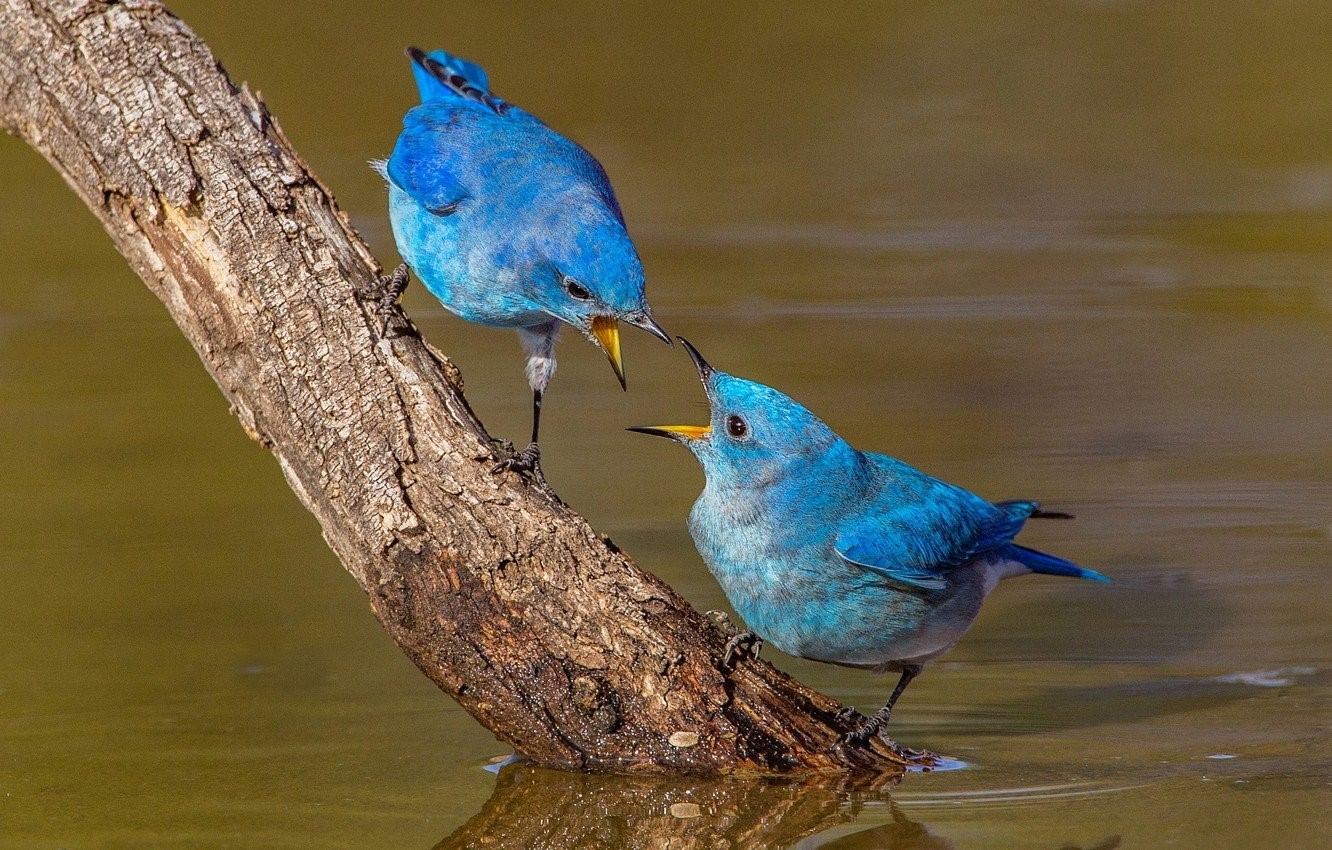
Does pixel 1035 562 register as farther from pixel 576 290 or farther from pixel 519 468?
pixel 519 468

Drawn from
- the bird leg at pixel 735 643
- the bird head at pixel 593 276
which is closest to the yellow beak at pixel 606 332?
the bird head at pixel 593 276

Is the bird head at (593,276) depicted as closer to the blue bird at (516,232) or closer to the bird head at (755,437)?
the blue bird at (516,232)

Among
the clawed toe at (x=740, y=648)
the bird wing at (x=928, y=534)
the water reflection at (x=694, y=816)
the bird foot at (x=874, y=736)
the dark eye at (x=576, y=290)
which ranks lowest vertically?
the water reflection at (x=694, y=816)

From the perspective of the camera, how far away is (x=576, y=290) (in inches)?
216

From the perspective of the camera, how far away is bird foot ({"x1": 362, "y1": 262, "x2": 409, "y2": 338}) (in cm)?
521

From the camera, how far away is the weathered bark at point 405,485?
472 cm

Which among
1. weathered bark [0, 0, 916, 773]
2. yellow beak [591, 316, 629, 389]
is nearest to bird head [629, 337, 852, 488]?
yellow beak [591, 316, 629, 389]

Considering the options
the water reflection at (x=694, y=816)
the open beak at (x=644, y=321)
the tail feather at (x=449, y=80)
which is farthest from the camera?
the tail feather at (x=449, y=80)

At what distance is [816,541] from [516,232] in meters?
1.36

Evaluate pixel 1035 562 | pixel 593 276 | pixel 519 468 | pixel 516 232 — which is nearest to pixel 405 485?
pixel 519 468

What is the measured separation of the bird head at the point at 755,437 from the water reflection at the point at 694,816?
0.87 m

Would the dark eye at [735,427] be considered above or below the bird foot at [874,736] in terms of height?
above

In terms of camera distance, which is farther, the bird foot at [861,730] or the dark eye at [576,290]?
the dark eye at [576,290]

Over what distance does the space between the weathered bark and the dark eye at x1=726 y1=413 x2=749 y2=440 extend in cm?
58
